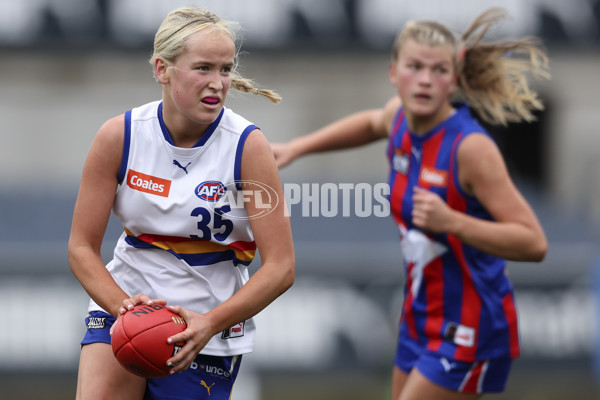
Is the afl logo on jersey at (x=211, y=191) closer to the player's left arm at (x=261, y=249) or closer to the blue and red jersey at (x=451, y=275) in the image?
the player's left arm at (x=261, y=249)

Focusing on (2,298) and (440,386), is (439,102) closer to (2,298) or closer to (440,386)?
(440,386)

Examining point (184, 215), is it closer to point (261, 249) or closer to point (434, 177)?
→ point (261, 249)

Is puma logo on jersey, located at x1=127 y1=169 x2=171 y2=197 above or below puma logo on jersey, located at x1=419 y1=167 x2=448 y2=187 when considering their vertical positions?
below

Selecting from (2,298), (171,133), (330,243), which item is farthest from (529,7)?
(171,133)

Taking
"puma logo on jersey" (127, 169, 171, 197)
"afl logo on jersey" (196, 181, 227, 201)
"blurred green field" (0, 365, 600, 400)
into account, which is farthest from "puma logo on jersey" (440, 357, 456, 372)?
"blurred green field" (0, 365, 600, 400)

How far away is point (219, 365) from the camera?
11.9 feet

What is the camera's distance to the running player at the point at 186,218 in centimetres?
330

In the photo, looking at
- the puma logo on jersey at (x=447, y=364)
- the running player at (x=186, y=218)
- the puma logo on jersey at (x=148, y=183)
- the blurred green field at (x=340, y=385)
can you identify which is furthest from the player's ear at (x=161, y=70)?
the blurred green field at (x=340, y=385)

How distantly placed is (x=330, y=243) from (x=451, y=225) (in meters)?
4.86

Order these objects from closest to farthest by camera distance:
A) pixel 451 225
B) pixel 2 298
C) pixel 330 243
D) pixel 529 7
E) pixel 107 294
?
1. pixel 107 294
2. pixel 451 225
3. pixel 2 298
4. pixel 330 243
5. pixel 529 7

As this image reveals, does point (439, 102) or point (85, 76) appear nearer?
point (439, 102)

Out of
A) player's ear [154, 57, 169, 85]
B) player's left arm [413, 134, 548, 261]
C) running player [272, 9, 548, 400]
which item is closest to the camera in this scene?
player's ear [154, 57, 169, 85]

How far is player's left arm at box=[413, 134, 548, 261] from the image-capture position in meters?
4.12

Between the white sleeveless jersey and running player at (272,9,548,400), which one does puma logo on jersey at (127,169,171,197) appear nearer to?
the white sleeveless jersey
